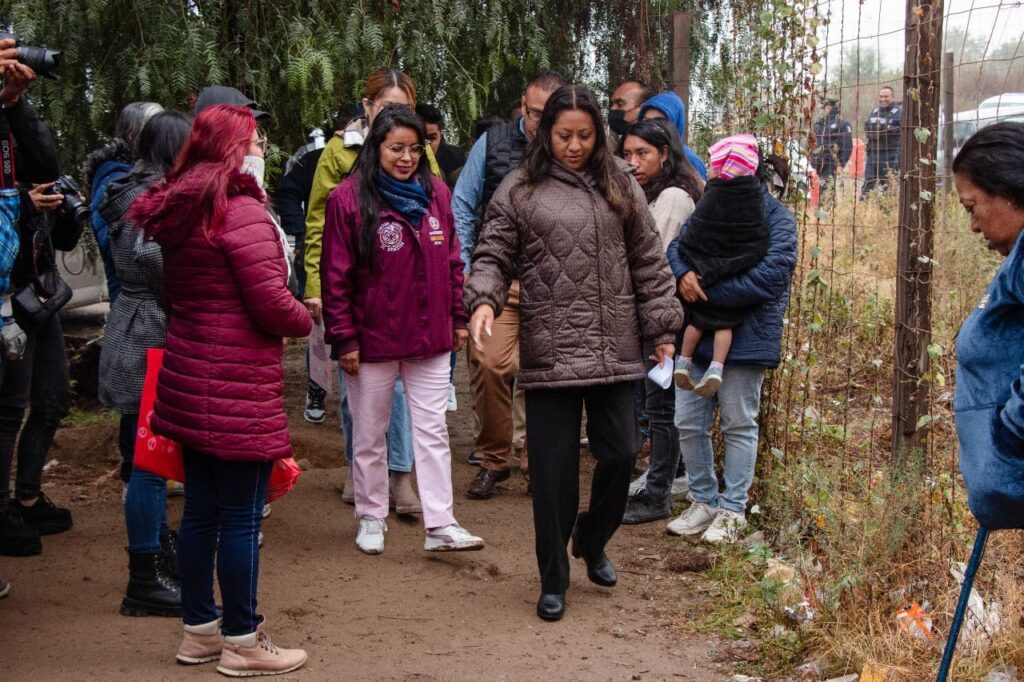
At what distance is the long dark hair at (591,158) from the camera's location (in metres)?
4.77

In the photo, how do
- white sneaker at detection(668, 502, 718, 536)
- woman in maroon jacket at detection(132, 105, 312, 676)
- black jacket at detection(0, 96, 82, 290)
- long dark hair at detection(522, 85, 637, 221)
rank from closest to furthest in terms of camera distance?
woman in maroon jacket at detection(132, 105, 312, 676), black jacket at detection(0, 96, 82, 290), long dark hair at detection(522, 85, 637, 221), white sneaker at detection(668, 502, 718, 536)

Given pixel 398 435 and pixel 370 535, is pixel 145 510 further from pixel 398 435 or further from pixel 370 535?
pixel 398 435

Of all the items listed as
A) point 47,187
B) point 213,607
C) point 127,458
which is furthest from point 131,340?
point 213,607

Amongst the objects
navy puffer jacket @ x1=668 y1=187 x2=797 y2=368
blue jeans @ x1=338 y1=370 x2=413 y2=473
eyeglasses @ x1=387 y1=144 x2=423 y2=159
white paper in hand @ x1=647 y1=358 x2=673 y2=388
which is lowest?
blue jeans @ x1=338 y1=370 x2=413 y2=473

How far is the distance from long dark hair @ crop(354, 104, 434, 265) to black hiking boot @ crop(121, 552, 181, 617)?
1640 mm

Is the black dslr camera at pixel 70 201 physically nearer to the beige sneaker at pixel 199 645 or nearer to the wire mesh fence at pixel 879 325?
the beige sneaker at pixel 199 645

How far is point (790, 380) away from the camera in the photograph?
5.93m

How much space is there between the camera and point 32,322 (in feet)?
17.3

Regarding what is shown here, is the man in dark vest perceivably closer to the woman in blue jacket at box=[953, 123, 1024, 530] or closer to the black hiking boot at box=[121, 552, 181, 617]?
the black hiking boot at box=[121, 552, 181, 617]

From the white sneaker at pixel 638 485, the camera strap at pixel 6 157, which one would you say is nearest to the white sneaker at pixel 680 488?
the white sneaker at pixel 638 485

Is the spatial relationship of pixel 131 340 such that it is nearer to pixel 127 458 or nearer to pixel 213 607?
pixel 127 458

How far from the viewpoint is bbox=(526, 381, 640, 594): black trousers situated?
4.80 meters

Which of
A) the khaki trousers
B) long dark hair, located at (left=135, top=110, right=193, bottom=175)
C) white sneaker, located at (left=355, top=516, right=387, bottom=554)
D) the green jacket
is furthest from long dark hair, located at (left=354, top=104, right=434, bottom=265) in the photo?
white sneaker, located at (left=355, top=516, right=387, bottom=554)

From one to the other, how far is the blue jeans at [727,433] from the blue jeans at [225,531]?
7.98ft
